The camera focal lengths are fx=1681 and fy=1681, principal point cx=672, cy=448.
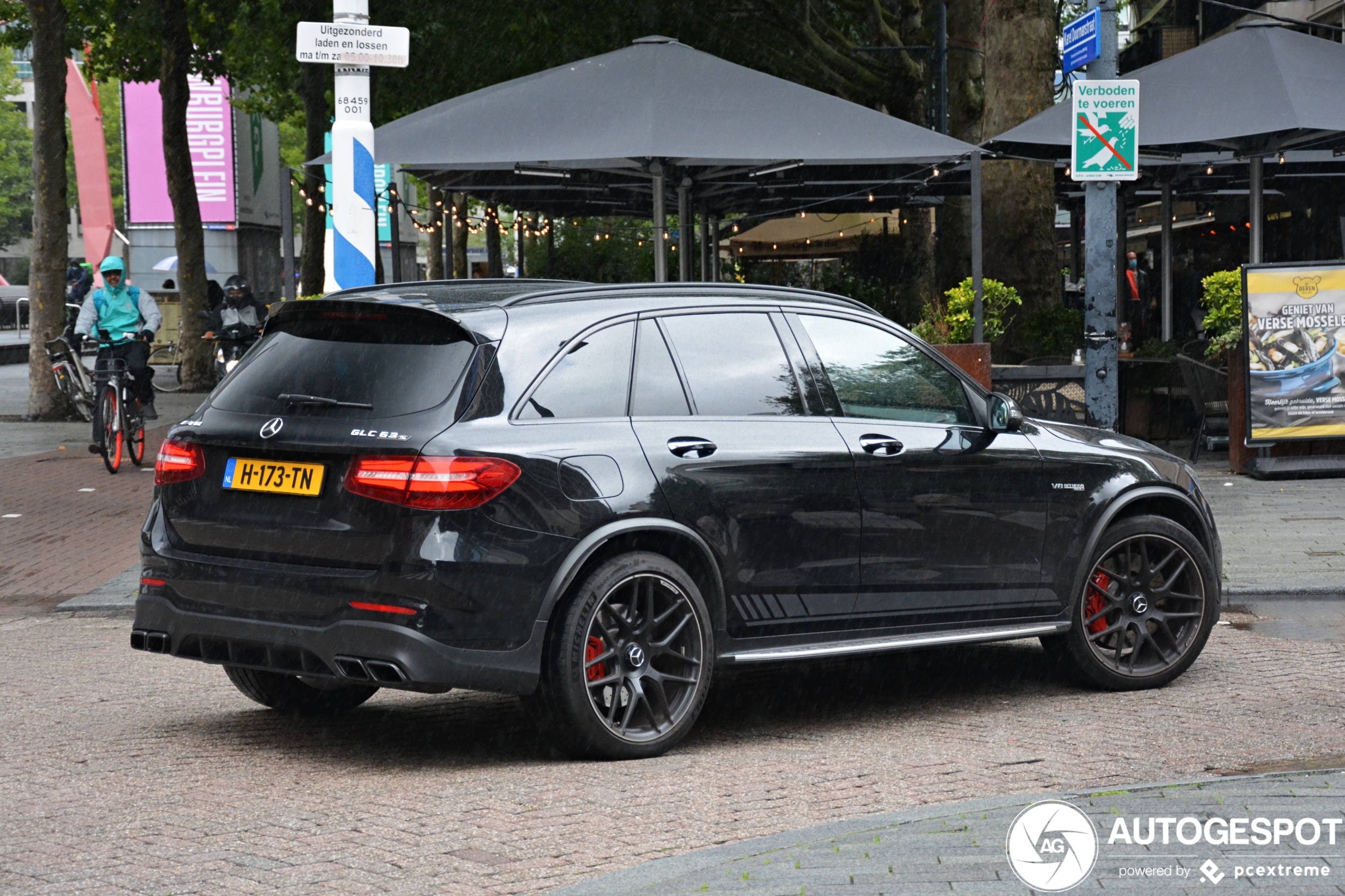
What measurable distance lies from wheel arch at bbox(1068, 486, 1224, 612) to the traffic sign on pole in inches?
153

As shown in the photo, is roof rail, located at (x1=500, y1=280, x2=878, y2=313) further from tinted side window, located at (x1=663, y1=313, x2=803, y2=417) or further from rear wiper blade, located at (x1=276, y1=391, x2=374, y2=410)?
rear wiper blade, located at (x1=276, y1=391, x2=374, y2=410)

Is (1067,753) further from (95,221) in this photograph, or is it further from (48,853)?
(95,221)

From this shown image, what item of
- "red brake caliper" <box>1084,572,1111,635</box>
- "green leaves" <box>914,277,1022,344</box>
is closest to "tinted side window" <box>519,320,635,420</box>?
"red brake caliper" <box>1084,572,1111,635</box>

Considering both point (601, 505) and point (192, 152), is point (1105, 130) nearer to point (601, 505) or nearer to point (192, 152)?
point (601, 505)

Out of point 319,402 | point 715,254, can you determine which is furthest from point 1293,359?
point 715,254

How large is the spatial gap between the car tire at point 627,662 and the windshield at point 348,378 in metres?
0.82

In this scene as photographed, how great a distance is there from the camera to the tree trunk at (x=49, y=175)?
61.1 ft

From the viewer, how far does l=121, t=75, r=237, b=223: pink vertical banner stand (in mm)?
44656

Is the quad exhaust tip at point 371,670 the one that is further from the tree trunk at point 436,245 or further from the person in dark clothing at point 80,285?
the person in dark clothing at point 80,285

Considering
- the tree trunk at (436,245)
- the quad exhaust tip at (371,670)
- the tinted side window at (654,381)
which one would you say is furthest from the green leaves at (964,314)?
the tree trunk at (436,245)

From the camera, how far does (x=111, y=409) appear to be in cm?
1488

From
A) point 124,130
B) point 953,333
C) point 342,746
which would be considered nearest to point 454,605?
point 342,746

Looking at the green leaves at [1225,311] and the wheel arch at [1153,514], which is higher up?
the green leaves at [1225,311]

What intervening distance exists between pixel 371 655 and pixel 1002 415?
2627mm
